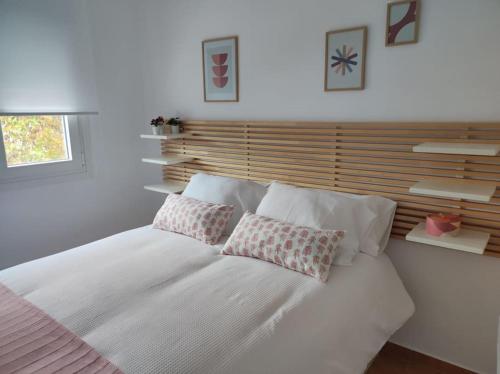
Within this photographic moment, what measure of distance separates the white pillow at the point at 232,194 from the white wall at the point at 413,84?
1.70 ft

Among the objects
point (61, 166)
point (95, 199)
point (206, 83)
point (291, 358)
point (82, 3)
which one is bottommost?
point (291, 358)

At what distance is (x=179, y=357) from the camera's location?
4.12 ft

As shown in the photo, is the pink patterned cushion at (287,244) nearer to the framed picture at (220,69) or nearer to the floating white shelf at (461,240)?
the floating white shelf at (461,240)

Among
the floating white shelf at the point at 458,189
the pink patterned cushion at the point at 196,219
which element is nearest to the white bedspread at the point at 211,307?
the pink patterned cushion at the point at 196,219

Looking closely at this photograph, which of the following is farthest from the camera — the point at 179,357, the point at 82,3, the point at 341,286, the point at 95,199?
the point at 95,199

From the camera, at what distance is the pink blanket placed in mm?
1213

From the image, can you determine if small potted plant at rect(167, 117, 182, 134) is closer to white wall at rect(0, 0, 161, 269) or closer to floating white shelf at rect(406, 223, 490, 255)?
white wall at rect(0, 0, 161, 269)

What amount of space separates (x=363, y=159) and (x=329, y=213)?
0.41m

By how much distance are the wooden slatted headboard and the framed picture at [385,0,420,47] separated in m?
0.46

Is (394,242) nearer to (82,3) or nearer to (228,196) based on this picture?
(228,196)

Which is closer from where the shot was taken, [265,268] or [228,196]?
[265,268]

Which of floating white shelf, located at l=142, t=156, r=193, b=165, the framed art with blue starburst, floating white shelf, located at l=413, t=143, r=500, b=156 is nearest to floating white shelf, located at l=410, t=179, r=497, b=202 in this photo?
floating white shelf, located at l=413, t=143, r=500, b=156

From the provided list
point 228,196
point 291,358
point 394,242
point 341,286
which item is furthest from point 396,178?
point 291,358

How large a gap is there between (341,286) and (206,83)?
1888mm
